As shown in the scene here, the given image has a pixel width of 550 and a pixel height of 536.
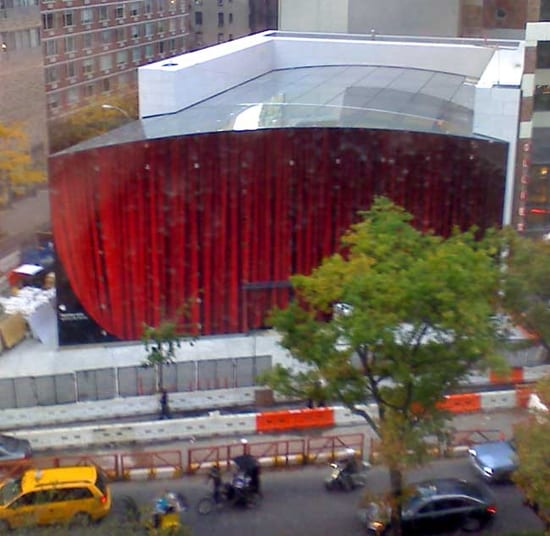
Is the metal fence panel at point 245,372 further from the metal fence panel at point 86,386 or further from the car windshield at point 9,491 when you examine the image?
the car windshield at point 9,491

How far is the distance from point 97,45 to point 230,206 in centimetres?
440

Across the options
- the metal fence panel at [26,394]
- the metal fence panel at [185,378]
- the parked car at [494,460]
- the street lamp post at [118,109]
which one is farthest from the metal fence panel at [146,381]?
the street lamp post at [118,109]

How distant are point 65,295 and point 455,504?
15.4 ft

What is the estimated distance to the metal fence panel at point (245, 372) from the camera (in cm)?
855

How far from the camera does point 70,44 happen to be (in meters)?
12.5

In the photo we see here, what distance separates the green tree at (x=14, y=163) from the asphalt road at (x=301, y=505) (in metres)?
5.22

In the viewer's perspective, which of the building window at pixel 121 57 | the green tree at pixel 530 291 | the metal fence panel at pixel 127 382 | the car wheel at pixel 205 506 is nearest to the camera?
the green tree at pixel 530 291

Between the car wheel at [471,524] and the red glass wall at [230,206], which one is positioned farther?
the red glass wall at [230,206]

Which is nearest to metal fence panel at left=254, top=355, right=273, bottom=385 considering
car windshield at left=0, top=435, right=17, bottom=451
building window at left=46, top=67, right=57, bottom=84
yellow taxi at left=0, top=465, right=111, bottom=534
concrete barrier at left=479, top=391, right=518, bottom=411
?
concrete barrier at left=479, top=391, right=518, bottom=411

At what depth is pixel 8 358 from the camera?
906 cm

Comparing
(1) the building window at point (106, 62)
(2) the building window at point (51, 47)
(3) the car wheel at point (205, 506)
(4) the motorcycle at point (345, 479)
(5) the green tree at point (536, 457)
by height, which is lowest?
(3) the car wheel at point (205, 506)

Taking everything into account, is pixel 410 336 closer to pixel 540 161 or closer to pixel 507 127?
pixel 507 127

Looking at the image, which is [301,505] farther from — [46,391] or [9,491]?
[46,391]

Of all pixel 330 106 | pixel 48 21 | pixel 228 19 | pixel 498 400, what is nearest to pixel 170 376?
pixel 498 400
